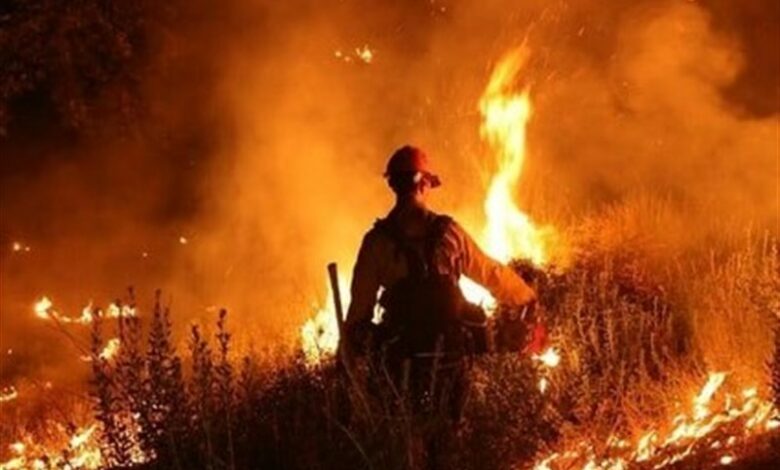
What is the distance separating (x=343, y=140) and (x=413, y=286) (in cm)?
792

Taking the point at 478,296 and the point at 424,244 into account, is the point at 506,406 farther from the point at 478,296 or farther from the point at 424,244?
the point at 478,296

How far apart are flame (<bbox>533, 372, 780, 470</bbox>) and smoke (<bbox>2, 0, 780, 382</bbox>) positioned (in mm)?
5052

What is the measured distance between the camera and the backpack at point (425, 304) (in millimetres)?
6301

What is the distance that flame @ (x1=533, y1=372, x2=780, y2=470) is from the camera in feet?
18.7

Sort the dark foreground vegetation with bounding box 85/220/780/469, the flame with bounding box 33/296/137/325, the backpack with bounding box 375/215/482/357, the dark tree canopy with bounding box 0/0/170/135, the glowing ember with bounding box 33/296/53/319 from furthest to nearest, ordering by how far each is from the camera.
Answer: the glowing ember with bounding box 33/296/53/319 < the flame with bounding box 33/296/137/325 < the dark tree canopy with bounding box 0/0/170/135 < the backpack with bounding box 375/215/482/357 < the dark foreground vegetation with bounding box 85/220/780/469

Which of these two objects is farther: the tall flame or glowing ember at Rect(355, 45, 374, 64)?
glowing ember at Rect(355, 45, 374, 64)

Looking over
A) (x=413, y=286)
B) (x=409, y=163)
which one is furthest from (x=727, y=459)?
(x=409, y=163)

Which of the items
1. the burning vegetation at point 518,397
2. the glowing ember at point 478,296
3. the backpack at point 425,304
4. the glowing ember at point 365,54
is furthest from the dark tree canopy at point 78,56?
the backpack at point 425,304

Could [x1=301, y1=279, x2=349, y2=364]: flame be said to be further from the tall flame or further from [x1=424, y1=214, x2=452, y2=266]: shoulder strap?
[x1=424, y1=214, x2=452, y2=266]: shoulder strap

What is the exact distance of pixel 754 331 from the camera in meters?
6.71

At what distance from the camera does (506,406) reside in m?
6.22

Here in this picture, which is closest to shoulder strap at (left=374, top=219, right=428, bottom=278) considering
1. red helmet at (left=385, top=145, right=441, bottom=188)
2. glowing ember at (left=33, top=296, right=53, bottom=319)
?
red helmet at (left=385, top=145, right=441, bottom=188)

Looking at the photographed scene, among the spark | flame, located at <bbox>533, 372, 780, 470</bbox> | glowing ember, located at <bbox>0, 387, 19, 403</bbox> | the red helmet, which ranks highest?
glowing ember, located at <bbox>0, 387, 19, 403</bbox>

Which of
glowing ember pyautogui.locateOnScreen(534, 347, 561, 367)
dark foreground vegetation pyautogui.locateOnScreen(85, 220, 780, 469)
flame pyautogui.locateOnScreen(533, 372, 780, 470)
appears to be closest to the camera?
flame pyautogui.locateOnScreen(533, 372, 780, 470)
